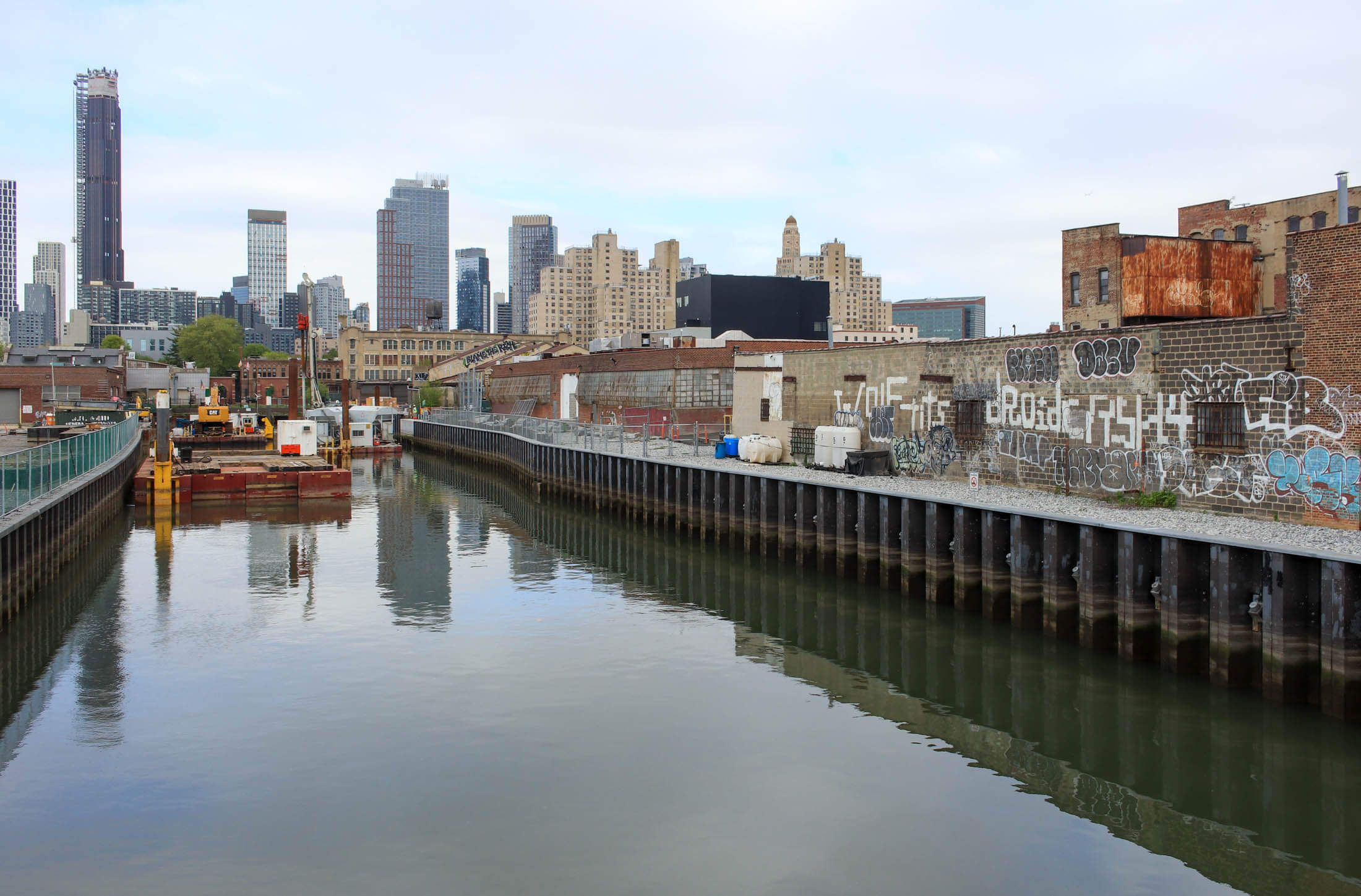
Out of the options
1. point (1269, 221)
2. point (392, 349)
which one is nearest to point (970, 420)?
point (1269, 221)

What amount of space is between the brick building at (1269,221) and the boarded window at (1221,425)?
31101 mm

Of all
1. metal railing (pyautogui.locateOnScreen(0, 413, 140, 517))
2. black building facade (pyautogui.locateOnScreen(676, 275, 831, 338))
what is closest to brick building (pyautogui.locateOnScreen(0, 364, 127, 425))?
black building facade (pyautogui.locateOnScreen(676, 275, 831, 338))

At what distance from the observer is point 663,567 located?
3198cm

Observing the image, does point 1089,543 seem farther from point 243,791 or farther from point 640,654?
point 243,791

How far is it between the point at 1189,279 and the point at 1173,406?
8517 millimetres

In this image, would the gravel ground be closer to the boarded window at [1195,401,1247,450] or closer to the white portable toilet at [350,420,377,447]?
the boarded window at [1195,401,1247,450]

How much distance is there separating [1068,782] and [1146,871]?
276cm

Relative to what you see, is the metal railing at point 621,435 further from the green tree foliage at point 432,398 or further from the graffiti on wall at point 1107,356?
the green tree foliage at point 432,398

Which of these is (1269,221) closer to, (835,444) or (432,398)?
(835,444)

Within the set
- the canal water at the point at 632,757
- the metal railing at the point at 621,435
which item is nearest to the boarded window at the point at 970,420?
the canal water at the point at 632,757

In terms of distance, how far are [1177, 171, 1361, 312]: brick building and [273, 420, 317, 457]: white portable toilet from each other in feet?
163

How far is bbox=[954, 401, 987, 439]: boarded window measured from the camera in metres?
31.8

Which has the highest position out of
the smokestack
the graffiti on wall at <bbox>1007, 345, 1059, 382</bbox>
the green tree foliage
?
the smokestack

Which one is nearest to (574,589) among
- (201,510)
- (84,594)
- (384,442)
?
(84,594)
